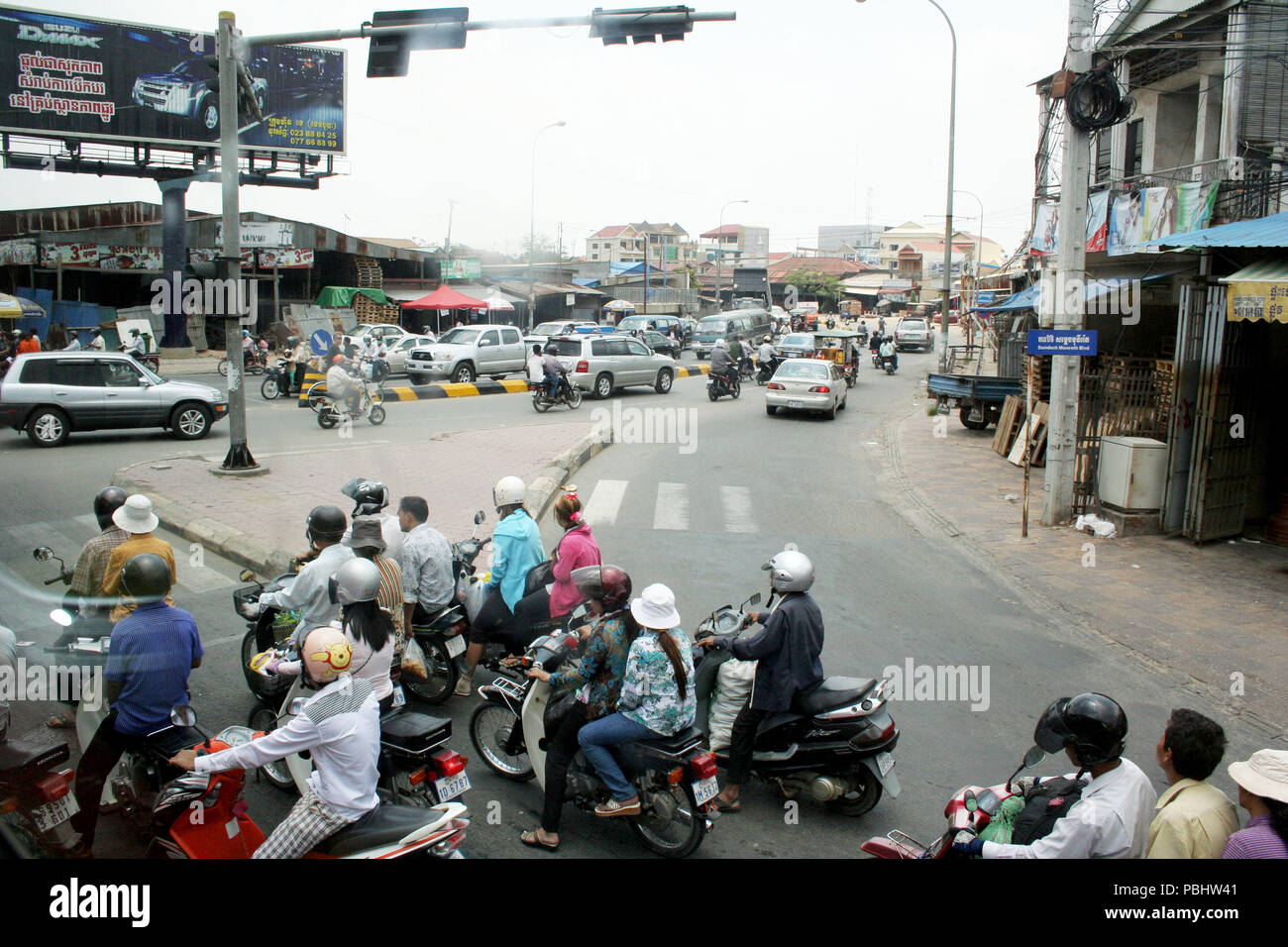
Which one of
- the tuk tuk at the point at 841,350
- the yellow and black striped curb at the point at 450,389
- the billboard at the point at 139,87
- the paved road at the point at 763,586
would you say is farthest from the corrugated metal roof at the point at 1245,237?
the billboard at the point at 139,87

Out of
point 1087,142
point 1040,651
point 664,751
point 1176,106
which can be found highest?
point 1176,106

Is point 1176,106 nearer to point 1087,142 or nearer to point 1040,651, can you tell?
point 1087,142

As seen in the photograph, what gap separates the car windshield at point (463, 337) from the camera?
2856 cm

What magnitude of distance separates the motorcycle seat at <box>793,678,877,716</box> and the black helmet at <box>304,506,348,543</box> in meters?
2.99

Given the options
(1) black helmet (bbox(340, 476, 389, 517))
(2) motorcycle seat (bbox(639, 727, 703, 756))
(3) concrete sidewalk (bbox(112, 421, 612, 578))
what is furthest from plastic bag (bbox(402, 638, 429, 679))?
(3) concrete sidewalk (bbox(112, 421, 612, 578))

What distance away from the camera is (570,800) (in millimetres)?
4777

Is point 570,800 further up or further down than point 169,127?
further down

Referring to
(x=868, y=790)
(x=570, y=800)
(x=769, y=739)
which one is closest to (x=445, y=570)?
(x=570, y=800)

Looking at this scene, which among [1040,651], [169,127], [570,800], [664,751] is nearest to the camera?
[664,751]

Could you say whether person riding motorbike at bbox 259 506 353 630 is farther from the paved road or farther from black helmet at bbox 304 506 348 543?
the paved road

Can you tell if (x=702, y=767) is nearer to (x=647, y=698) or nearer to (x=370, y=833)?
(x=647, y=698)
